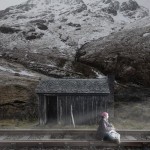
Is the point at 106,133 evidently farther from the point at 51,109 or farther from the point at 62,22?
the point at 62,22

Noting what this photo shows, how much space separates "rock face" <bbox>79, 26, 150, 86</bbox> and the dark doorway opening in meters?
25.6

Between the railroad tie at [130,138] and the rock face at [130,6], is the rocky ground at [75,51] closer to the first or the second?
the rock face at [130,6]

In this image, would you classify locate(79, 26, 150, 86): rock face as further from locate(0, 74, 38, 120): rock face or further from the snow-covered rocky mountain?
locate(0, 74, 38, 120): rock face

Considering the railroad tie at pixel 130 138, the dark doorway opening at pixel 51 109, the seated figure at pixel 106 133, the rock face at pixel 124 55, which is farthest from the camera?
the rock face at pixel 124 55

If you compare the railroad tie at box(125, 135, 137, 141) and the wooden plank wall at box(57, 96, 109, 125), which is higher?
the railroad tie at box(125, 135, 137, 141)

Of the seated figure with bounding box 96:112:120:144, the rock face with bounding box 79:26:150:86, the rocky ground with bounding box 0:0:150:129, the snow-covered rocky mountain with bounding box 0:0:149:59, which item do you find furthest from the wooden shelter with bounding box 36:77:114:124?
the snow-covered rocky mountain with bounding box 0:0:149:59

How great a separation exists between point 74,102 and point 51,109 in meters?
2.32

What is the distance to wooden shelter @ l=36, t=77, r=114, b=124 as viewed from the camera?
27.0 metres

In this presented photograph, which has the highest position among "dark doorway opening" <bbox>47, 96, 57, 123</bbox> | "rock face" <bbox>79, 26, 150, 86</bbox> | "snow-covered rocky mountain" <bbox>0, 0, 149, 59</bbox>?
"dark doorway opening" <bbox>47, 96, 57, 123</bbox>

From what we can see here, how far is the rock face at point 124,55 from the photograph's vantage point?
177 ft

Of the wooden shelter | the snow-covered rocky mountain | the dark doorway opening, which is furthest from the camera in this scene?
the snow-covered rocky mountain

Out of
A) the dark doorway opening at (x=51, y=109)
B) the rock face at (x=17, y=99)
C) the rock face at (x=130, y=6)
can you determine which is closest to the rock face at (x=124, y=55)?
the rock face at (x=17, y=99)

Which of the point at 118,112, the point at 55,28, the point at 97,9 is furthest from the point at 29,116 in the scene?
the point at 97,9

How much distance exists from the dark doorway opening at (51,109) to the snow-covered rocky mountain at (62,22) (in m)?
40.9
